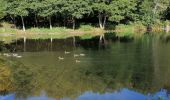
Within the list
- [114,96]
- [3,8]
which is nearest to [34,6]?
[3,8]

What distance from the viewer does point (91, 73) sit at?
3791cm

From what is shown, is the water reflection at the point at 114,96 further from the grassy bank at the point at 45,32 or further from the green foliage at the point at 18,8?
the green foliage at the point at 18,8

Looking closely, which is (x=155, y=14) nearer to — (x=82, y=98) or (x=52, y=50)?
(x=52, y=50)

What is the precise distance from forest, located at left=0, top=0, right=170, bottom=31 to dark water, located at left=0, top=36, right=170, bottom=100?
22608 mm

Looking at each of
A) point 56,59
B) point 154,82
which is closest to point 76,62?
point 56,59

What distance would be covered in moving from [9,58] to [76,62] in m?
9.59

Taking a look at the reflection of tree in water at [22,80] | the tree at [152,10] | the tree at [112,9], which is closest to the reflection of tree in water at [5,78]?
the reflection of tree in water at [22,80]

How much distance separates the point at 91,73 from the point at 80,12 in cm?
4557

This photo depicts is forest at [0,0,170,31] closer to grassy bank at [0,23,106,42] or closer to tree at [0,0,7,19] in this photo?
tree at [0,0,7,19]

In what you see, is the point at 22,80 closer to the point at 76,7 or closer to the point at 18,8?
the point at 18,8

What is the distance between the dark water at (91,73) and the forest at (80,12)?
2261 cm

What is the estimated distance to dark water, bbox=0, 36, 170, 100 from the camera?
30.1 meters

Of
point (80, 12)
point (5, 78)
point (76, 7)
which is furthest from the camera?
point (80, 12)

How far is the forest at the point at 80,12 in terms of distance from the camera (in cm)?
8019
